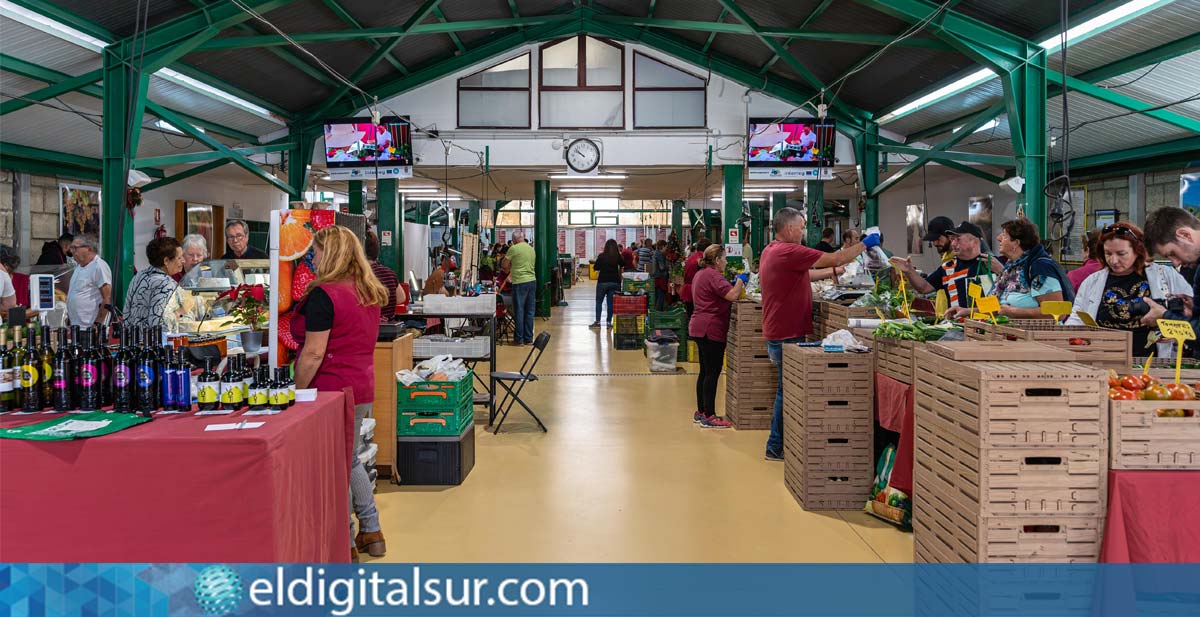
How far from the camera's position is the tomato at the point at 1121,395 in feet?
8.60

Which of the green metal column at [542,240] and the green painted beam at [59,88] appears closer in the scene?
the green painted beam at [59,88]

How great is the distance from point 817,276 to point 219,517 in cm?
463

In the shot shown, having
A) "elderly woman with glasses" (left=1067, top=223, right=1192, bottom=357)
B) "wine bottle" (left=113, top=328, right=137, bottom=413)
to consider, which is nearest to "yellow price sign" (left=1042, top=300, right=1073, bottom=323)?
"elderly woman with glasses" (left=1067, top=223, right=1192, bottom=357)

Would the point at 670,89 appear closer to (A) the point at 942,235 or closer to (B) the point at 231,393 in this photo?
(A) the point at 942,235

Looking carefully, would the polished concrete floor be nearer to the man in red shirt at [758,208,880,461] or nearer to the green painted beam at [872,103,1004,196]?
the man in red shirt at [758,208,880,461]

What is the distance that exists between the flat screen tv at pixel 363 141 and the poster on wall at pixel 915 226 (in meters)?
10.5

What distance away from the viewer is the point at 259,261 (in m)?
5.82

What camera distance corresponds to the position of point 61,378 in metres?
2.81

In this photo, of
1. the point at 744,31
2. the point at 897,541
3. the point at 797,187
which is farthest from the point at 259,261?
the point at 797,187

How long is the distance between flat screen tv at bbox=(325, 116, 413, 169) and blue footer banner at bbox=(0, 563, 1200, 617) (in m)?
9.57

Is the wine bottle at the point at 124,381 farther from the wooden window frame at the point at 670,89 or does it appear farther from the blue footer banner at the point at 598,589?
the wooden window frame at the point at 670,89

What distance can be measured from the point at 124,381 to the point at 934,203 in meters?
16.1

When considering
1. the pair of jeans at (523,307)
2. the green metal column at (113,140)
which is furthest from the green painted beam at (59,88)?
the pair of jeans at (523,307)

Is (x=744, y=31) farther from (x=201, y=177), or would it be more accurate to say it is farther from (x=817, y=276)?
(x=201, y=177)
